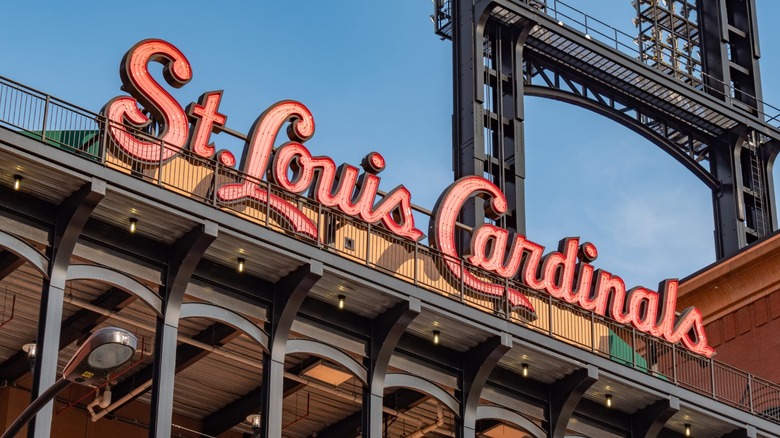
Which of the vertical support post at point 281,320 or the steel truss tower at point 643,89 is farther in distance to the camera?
the steel truss tower at point 643,89

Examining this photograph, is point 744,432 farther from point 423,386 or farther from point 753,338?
point 423,386

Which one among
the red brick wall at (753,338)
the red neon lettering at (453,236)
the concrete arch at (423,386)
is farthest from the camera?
the red brick wall at (753,338)

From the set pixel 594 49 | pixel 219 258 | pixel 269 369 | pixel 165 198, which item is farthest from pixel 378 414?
pixel 594 49

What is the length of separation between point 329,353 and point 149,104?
8381mm

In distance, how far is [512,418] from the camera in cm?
4538

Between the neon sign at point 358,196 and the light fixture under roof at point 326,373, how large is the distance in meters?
4.39

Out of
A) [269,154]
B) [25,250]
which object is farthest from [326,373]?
[25,250]

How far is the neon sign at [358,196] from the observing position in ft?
133

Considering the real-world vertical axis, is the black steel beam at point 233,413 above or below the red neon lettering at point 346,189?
below

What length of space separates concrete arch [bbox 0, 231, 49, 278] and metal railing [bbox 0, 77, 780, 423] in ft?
8.02

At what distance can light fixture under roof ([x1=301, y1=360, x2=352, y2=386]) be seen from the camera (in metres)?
43.9

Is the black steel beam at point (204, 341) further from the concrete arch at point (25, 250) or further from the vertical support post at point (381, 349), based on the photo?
the concrete arch at point (25, 250)

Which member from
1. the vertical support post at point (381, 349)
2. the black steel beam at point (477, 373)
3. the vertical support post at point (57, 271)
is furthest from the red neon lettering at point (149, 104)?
the black steel beam at point (477, 373)

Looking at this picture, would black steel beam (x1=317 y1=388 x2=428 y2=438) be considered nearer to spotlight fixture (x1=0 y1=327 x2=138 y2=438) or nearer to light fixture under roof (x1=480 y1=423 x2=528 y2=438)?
light fixture under roof (x1=480 y1=423 x2=528 y2=438)
